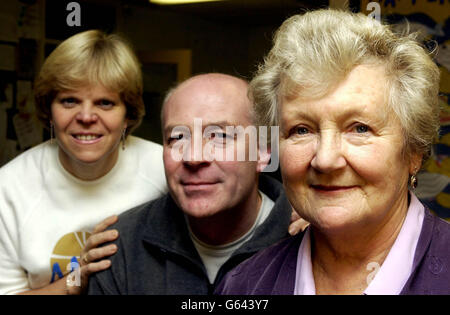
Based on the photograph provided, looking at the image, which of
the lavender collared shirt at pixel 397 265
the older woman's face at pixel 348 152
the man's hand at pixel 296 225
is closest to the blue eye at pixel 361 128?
the older woman's face at pixel 348 152

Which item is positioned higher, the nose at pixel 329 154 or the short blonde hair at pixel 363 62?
the short blonde hair at pixel 363 62

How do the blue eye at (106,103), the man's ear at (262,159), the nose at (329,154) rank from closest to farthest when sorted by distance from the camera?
the nose at (329,154), the man's ear at (262,159), the blue eye at (106,103)

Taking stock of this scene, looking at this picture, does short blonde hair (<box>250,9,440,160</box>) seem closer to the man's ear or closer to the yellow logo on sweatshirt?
the man's ear

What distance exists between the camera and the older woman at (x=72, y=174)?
138 cm

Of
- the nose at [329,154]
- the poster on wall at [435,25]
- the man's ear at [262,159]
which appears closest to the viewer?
the nose at [329,154]

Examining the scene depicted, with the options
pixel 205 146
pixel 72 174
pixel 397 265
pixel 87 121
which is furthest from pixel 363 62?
pixel 72 174

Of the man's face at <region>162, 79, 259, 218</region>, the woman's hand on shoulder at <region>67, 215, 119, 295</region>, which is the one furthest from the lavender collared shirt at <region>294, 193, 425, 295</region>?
the woman's hand on shoulder at <region>67, 215, 119, 295</region>

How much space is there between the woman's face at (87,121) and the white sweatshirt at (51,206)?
10cm

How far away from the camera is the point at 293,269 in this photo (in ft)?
2.97

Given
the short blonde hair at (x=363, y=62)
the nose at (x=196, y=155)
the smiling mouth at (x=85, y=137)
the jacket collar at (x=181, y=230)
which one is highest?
the short blonde hair at (x=363, y=62)

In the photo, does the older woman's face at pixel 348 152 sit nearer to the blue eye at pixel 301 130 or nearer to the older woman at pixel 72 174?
the blue eye at pixel 301 130

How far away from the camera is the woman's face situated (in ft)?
4.50

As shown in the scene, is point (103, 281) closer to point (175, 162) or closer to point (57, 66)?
point (175, 162)

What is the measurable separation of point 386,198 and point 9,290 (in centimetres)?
114
